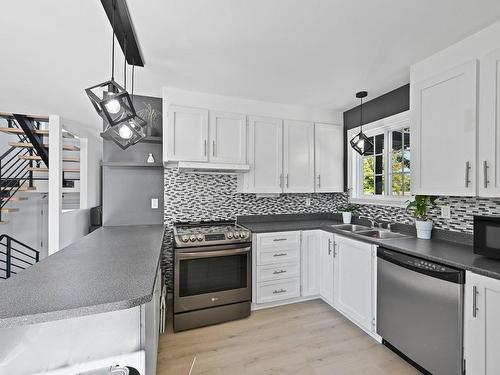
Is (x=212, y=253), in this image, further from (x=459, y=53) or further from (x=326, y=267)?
(x=459, y=53)

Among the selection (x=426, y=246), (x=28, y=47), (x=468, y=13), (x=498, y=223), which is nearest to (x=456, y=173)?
(x=498, y=223)

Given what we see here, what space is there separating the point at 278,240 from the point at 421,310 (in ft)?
4.60

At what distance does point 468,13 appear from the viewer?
156cm

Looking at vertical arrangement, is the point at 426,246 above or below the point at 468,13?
below

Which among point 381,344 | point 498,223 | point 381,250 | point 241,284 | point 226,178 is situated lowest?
point 381,344

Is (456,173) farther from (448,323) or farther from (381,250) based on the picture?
(448,323)

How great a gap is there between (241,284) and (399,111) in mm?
2526

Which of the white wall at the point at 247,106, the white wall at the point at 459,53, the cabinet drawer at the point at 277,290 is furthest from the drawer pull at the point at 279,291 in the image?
the white wall at the point at 459,53

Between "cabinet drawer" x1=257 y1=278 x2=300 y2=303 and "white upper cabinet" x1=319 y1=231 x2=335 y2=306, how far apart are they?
0.30 meters

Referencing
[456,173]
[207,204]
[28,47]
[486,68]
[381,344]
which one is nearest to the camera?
[486,68]

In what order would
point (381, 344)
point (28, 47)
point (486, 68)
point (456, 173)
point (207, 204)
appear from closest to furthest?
point (486, 68)
point (456, 173)
point (28, 47)
point (381, 344)
point (207, 204)

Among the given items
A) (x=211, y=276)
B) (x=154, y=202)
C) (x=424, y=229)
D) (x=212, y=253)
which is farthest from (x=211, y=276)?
(x=424, y=229)

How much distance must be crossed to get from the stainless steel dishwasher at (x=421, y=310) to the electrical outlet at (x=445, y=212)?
2.20 ft

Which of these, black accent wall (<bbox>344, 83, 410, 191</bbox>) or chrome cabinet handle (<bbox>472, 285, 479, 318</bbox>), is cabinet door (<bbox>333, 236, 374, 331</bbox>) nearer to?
chrome cabinet handle (<bbox>472, 285, 479, 318</bbox>)
